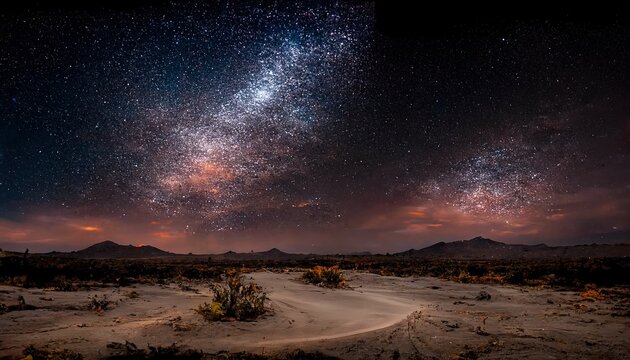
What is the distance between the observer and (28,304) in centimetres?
777

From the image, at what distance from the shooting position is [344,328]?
6543mm

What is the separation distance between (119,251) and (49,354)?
12856 cm

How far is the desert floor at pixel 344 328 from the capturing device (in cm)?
504

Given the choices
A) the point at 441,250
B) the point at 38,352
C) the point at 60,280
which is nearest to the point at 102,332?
the point at 38,352

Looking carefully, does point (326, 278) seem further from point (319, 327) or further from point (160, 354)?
point (160, 354)

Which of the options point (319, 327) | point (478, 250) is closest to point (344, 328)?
point (319, 327)

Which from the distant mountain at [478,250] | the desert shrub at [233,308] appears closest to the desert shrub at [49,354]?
the desert shrub at [233,308]

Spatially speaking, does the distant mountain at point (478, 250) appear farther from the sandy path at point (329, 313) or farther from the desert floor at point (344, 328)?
the desert floor at point (344, 328)

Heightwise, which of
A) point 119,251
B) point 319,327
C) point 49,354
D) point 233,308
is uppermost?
point 119,251

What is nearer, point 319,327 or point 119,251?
point 319,327

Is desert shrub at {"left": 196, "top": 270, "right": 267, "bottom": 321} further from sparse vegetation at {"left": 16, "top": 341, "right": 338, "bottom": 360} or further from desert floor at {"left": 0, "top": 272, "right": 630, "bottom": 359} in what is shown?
sparse vegetation at {"left": 16, "top": 341, "right": 338, "bottom": 360}

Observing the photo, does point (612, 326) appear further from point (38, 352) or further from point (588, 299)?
point (38, 352)

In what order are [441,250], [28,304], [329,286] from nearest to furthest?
[28,304], [329,286], [441,250]

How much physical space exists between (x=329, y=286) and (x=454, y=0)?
1308 centimetres
